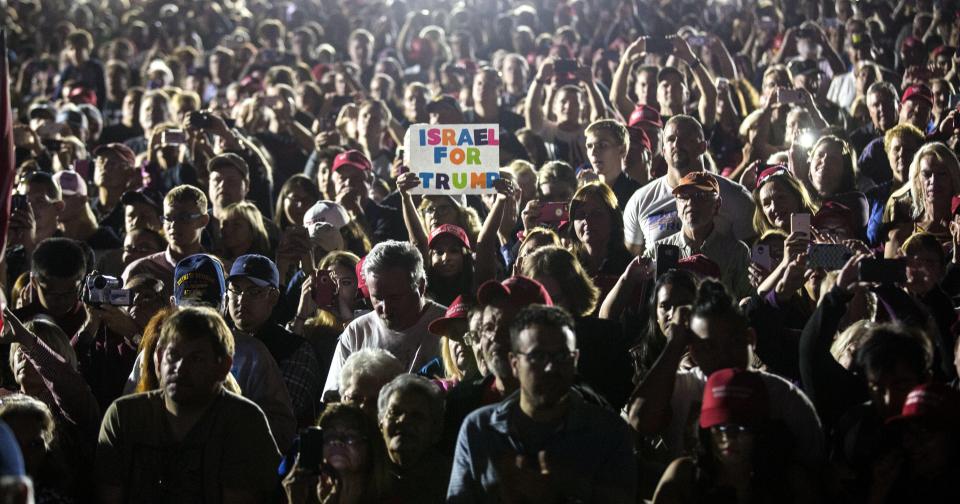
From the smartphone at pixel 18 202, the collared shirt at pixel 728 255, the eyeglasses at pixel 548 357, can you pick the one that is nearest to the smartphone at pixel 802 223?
the collared shirt at pixel 728 255

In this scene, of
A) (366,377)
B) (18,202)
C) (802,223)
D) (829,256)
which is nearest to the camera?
(366,377)

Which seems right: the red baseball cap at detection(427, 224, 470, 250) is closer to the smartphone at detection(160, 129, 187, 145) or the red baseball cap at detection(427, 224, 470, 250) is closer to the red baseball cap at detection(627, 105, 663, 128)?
the red baseball cap at detection(627, 105, 663, 128)

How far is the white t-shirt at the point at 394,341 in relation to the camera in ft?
21.0

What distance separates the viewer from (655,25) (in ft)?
52.9

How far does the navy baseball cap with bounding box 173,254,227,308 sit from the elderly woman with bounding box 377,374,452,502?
5.08ft

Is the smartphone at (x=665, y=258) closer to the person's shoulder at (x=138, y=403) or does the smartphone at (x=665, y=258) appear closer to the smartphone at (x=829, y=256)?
the smartphone at (x=829, y=256)

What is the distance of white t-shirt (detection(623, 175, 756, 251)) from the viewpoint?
760cm

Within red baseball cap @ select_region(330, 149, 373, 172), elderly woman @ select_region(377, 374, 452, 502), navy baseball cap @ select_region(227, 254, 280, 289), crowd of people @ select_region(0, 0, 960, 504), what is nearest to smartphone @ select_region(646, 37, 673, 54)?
crowd of people @ select_region(0, 0, 960, 504)

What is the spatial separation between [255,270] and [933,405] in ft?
10.5

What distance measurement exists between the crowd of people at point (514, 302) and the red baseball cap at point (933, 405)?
0.04ft

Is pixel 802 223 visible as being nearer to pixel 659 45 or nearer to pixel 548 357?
pixel 548 357

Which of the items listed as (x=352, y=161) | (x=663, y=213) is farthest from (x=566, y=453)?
(x=352, y=161)

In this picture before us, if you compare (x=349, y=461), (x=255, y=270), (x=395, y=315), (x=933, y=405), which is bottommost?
(x=349, y=461)

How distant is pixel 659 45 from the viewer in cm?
1186
